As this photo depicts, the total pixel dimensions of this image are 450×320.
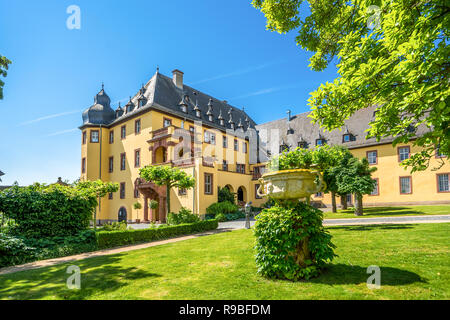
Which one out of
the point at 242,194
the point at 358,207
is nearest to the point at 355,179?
the point at 358,207

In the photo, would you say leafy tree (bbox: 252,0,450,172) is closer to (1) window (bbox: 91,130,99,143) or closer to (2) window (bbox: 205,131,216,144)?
(2) window (bbox: 205,131,216,144)

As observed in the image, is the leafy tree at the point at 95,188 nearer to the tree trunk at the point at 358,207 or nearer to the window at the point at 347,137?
the tree trunk at the point at 358,207

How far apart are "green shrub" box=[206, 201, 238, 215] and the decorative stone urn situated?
17.8m

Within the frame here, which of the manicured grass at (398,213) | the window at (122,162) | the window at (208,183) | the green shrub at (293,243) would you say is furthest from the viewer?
the window at (122,162)

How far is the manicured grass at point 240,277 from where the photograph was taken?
4156 mm

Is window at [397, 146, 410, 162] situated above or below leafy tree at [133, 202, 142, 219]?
above

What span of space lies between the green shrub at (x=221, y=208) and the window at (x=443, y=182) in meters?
18.5

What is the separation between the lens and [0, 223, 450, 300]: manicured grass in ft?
13.6

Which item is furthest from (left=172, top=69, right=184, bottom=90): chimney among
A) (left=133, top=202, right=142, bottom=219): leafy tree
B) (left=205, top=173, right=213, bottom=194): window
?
(left=133, top=202, right=142, bottom=219): leafy tree

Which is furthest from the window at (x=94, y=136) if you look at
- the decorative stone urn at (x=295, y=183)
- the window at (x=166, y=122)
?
the decorative stone urn at (x=295, y=183)

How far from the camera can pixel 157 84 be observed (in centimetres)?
2847

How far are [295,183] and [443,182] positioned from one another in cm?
2595

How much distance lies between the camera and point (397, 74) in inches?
163
